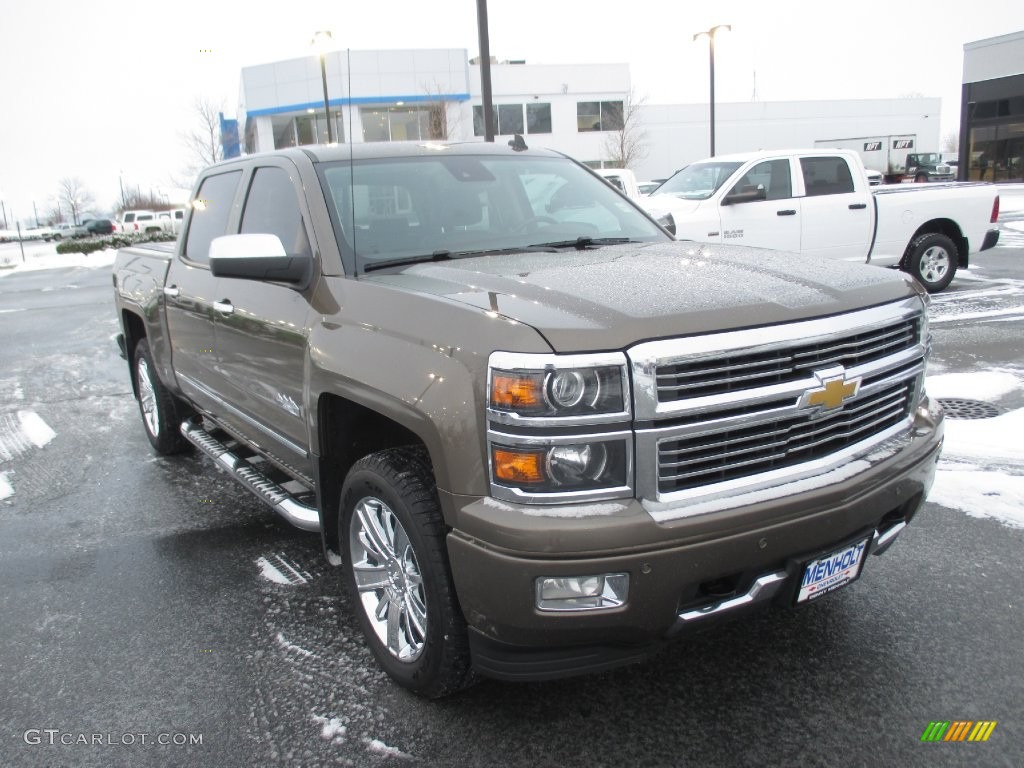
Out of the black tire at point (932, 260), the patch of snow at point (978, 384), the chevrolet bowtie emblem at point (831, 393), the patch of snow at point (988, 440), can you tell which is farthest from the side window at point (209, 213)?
the black tire at point (932, 260)

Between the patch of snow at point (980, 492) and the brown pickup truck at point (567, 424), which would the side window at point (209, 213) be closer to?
the brown pickup truck at point (567, 424)

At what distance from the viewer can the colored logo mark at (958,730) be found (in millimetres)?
2541

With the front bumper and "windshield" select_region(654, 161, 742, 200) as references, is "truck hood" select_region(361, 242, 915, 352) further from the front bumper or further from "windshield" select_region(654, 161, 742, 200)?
"windshield" select_region(654, 161, 742, 200)

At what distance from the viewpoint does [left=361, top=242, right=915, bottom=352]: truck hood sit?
2295 millimetres

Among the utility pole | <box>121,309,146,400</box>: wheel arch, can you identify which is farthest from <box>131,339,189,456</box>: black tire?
the utility pole

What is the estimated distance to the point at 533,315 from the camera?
93.0 inches

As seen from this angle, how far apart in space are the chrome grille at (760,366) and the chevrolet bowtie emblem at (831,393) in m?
0.05

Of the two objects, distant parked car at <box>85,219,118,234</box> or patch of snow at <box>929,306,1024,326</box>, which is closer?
patch of snow at <box>929,306,1024,326</box>

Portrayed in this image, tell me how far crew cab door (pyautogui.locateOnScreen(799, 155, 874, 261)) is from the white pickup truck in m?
0.01

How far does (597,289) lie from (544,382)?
1.68 ft

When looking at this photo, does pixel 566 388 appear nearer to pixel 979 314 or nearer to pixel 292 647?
pixel 292 647

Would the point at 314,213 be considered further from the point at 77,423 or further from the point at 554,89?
the point at 554,89

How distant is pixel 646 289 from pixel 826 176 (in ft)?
30.1

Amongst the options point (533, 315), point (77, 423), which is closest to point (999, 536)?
point (533, 315)
